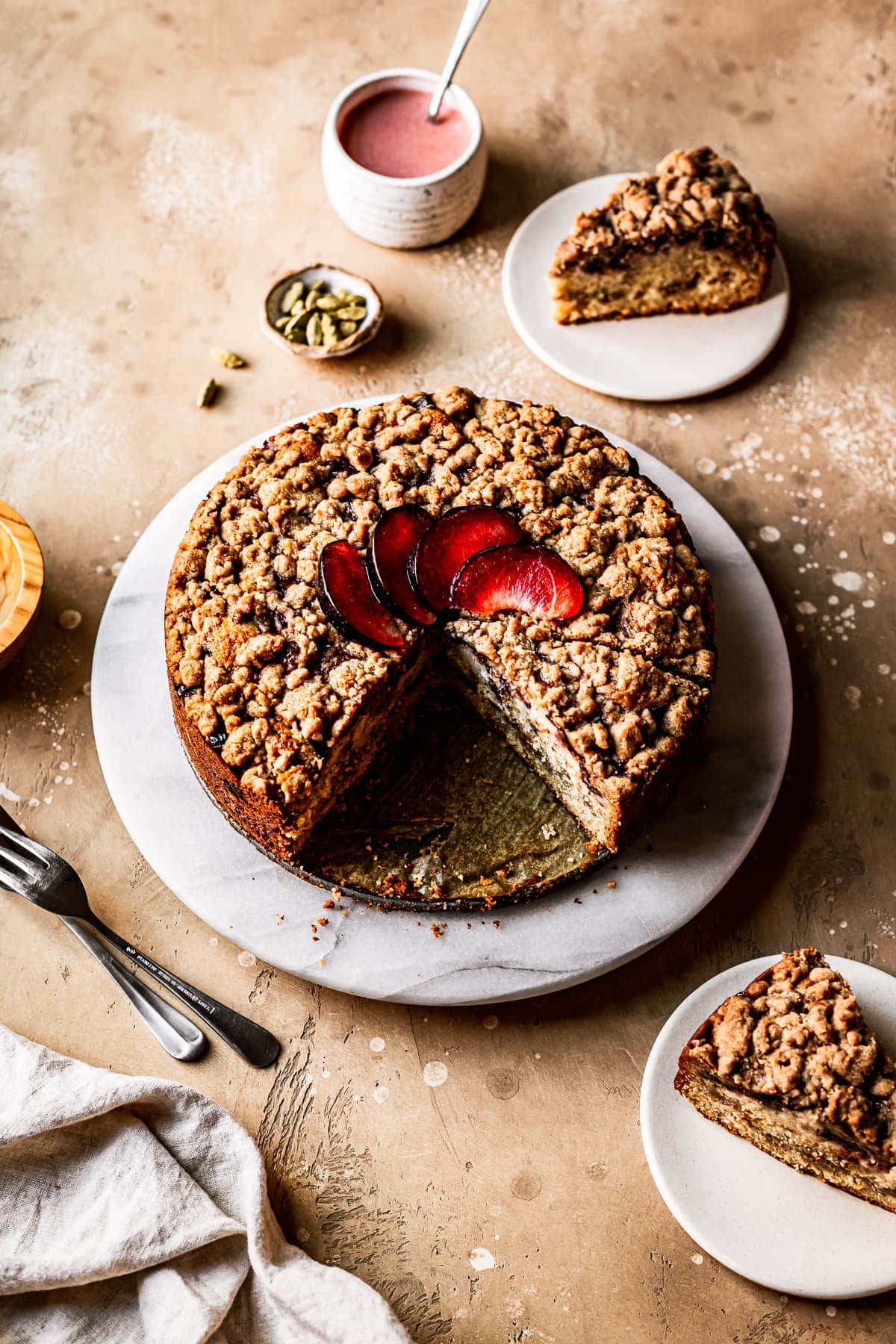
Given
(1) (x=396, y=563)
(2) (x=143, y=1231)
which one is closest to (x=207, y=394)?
(1) (x=396, y=563)

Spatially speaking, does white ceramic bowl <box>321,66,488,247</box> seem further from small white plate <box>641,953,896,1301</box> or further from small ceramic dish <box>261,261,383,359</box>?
small white plate <box>641,953,896,1301</box>

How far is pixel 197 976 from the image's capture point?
125 inches

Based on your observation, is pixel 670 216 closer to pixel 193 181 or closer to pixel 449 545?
pixel 449 545

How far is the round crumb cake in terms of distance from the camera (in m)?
2.91

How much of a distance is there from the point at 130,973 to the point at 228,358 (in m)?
2.08

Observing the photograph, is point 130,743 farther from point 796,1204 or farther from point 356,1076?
point 796,1204

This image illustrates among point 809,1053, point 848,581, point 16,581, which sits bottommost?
point 848,581

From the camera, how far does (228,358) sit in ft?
13.2

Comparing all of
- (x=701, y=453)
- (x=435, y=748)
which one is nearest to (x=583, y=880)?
(x=435, y=748)

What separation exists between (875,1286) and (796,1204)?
0.77 ft

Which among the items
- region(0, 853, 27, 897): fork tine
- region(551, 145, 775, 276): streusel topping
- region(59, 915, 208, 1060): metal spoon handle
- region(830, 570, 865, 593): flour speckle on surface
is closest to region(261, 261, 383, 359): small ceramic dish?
region(551, 145, 775, 276): streusel topping

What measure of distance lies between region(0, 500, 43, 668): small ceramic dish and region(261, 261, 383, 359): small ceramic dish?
1.07 m

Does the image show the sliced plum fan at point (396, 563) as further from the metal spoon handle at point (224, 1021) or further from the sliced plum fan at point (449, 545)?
the metal spoon handle at point (224, 1021)

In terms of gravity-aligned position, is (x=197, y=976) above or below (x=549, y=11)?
below
